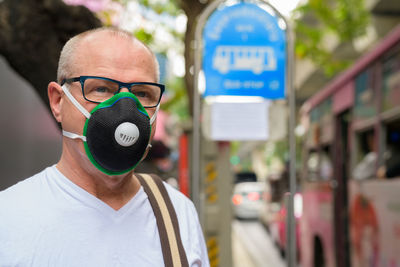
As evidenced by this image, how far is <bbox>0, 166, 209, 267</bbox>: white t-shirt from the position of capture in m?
1.60

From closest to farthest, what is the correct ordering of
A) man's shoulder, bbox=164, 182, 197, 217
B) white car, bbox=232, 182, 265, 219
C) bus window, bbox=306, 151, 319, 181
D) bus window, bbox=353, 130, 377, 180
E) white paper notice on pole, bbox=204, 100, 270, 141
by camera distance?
1. man's shoulder, bbox=164, 182, 197, 217
2. white paper notice on pole, bbox=204, 100, 270, 141
3. bus window, bbox=353, 130, 377, 180
4. bus window, bbox=306, 151, 319, 181
5. white car, bbox=232, 182, 265, 219

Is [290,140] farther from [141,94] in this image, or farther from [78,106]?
[78,106]

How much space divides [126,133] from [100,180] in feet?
0.58

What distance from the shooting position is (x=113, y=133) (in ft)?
5.74

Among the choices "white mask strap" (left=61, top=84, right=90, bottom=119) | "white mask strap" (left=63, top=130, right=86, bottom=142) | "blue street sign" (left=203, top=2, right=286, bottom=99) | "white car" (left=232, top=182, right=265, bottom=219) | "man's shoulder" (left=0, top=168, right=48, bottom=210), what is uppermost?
"blue street sign" (left=203, top=2, right=286, bottom=99)

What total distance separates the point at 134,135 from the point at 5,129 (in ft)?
20.2

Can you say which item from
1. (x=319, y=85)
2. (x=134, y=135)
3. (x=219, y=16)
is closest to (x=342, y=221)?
(x=219, y=16)

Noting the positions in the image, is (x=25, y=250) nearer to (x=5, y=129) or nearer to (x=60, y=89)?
(x=60, y=89)

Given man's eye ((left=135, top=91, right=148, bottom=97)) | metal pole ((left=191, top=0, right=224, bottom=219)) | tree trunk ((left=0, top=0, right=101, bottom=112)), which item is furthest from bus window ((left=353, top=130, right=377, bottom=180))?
man's eye ((left=135, top=91, right=148, bottom=97))

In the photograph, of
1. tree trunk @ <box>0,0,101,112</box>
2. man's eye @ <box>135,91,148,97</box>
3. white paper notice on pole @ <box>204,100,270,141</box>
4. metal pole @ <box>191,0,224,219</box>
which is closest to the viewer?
man's eye @ <box>135,91,148,97</box>

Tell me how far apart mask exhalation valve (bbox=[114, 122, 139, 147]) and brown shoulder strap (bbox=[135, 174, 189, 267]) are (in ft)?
0.79

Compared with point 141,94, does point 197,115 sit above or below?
above

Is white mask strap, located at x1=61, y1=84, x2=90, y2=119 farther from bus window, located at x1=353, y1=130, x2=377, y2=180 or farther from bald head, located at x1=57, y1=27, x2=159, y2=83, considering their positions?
bus window, located at x1=353, y1=130, x2=377, y2=180

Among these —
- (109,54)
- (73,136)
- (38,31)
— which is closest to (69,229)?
(73,136)
